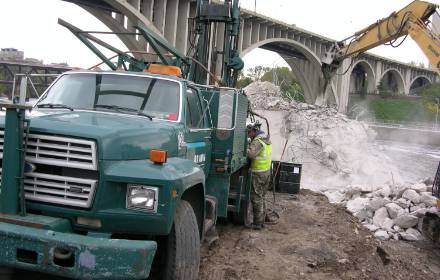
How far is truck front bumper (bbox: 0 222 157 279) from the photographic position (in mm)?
3389

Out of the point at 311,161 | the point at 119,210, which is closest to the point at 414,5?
the point at 311,161

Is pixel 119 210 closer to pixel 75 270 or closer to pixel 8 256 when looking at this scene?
pixel 75 270

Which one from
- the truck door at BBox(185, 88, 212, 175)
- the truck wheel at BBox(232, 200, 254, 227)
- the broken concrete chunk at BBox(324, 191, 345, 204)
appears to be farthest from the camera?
the broken concrete chunk at BBox(324, 191, 345, 204)

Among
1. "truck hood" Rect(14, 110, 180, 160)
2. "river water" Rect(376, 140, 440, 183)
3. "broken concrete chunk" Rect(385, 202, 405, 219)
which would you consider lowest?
"river water" Rect(376, 140, 440, 183)

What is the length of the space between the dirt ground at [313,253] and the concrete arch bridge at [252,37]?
12.0 feet

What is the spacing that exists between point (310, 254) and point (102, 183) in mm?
3811

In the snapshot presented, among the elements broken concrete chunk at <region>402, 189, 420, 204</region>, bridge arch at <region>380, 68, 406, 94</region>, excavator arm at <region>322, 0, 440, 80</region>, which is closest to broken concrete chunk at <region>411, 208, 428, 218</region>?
broken concrete chunk at <region>402, 189, 420, 204</region>

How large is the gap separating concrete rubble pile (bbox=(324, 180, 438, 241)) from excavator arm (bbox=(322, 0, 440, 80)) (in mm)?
3735

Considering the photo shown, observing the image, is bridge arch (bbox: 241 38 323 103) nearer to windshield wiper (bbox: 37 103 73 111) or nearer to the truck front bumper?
windshield wiper (bbox: 37 103 73 111)

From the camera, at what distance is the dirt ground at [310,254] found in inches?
227

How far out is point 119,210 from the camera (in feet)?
12.6

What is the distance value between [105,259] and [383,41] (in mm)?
15228

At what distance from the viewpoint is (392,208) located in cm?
936

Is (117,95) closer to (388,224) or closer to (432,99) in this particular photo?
(388,224)
